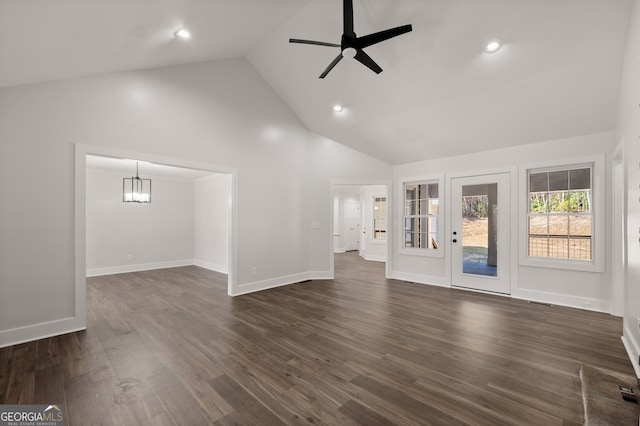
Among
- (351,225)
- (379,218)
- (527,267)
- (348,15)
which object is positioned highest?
(348,15)

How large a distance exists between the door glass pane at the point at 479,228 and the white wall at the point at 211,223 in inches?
201

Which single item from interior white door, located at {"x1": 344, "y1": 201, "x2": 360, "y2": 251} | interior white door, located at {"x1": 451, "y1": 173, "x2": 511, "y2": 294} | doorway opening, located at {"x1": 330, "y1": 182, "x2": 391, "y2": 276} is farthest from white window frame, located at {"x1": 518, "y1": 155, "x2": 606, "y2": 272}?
interior white door, located at {"x1": 344, "y1": 201, "x2": 360, "y2": 251}

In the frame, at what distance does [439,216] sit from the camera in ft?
17.9

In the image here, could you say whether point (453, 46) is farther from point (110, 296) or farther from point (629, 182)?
point (110, 296)

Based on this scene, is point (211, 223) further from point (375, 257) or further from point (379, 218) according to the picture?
point (379, 218)

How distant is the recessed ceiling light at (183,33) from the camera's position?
3.07m

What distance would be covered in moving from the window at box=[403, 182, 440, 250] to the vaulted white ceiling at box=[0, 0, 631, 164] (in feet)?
3.54

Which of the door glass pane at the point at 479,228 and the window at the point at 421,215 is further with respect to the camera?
the window at the point at 421,215

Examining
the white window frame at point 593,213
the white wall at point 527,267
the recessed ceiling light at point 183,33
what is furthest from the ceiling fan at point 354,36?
the white window frame at point 593,213

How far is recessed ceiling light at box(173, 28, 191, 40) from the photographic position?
307cm

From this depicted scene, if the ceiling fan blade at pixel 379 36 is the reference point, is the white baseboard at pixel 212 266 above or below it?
below

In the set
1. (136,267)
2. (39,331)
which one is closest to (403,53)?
(39,331)

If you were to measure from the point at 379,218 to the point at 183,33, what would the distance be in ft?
24.6

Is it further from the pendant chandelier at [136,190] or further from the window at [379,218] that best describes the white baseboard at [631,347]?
the pendant chandelier at [136,190]
